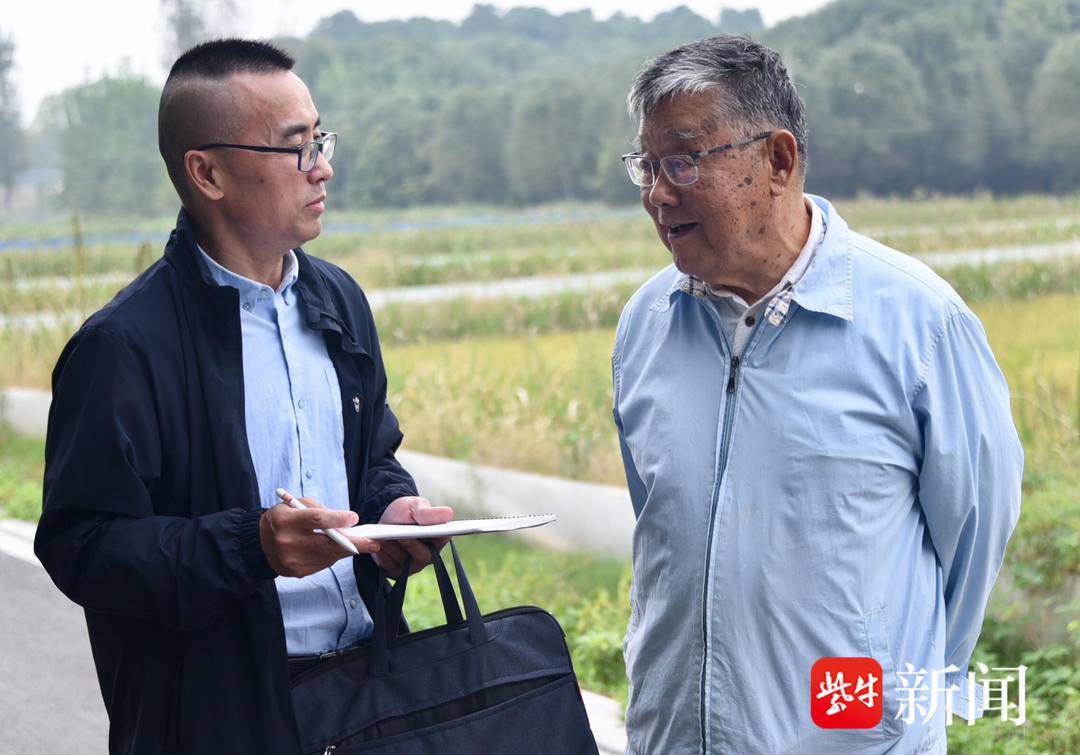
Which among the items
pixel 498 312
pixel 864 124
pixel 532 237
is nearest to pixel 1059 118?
pixel 864 124

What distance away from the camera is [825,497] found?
214cm

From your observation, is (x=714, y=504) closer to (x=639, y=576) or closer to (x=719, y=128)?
(x=639, y=576)

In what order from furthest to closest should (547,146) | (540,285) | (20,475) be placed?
(540,285), (547,146), (20,475)

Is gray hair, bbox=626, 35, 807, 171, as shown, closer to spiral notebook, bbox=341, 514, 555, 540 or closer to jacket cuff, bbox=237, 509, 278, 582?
spiral notebook, bbox=341, 514, 555, 540

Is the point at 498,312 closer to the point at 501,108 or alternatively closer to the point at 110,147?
the point at 501,108

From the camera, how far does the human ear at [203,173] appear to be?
2.43 m

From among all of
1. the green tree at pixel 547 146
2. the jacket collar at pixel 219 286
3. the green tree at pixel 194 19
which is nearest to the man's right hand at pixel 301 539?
the jacket collar at pixel 219 286

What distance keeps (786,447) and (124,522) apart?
3.55 ft

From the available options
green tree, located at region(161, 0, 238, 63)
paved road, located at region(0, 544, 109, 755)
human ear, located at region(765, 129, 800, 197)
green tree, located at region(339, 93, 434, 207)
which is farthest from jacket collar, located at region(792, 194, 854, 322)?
green tree, located at region(339, 93, 434, 207)

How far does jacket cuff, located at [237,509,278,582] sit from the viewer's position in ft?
7.00

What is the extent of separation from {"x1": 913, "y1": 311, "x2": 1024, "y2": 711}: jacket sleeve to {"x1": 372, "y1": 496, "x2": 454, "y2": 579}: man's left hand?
2.73 ft

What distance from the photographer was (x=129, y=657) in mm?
2291

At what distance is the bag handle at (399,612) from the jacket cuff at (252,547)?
20 cm

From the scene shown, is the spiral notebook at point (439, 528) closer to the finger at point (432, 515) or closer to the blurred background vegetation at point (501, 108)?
the finger at point (432, 515)
